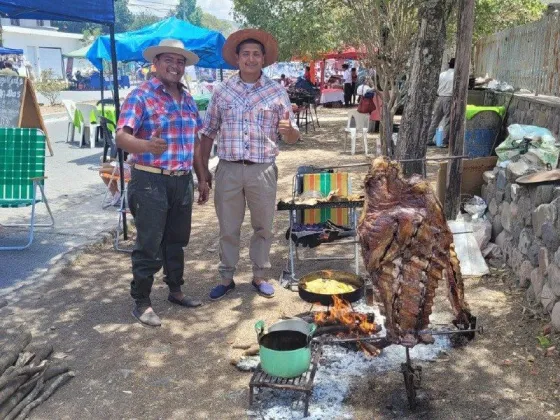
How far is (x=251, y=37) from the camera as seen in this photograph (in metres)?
4.73

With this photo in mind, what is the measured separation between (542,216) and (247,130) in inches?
99.5

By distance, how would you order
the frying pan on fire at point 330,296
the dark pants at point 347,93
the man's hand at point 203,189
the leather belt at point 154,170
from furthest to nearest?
the dark pants at point 347,93
the man's hand at point 203,189
the leather belt at point 154,170
the frying pan on fire at point 330,296

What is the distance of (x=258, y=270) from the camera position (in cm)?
525

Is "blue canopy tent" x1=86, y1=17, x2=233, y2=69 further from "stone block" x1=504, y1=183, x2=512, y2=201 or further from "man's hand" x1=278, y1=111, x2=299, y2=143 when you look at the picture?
"stone block" x1=504, y1=183, x2=512, y2=201

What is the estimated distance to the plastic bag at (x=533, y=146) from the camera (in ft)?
18.4

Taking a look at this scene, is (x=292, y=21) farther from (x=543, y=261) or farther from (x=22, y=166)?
(x=543, y=261)

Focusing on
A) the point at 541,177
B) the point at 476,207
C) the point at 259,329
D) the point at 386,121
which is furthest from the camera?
the point at 386,121

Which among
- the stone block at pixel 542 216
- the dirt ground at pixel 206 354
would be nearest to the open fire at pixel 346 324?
the dirt ground at pixel 206 354

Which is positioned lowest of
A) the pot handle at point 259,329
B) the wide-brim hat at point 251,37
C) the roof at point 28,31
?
the pot handle at point 259,329

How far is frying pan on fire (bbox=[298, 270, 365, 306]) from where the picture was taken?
164 inches

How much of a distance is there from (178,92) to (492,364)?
9.96 feet

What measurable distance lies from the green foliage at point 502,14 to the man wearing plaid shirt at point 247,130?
14.4 m

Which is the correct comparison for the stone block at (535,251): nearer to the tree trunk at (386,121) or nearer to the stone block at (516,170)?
the stone block at (516,170)

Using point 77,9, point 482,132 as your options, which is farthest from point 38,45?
point 482,132
